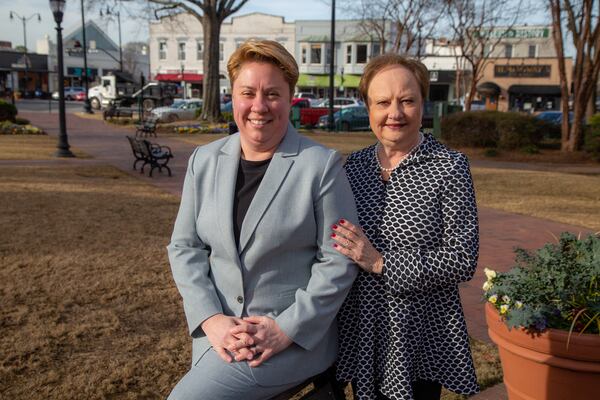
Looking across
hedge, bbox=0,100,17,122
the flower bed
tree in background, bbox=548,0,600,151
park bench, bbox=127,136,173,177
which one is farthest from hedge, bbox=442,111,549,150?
hedge, bbox=0,100,17,122

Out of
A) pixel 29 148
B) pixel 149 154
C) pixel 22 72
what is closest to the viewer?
pixel 149 154

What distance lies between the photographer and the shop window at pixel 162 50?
208 ft

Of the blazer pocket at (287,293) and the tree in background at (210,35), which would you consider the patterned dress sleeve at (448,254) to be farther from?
the tree in background at (210,35)

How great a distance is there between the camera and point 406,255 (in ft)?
6.75

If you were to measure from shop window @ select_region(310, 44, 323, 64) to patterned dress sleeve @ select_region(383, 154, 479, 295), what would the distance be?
195ft

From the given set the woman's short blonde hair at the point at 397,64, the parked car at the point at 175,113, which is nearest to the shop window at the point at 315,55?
the parked car at the point at 175,113

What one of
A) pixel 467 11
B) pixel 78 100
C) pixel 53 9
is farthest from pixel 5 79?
pixel 53 9

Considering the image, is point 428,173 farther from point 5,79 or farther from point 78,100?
point 5,79

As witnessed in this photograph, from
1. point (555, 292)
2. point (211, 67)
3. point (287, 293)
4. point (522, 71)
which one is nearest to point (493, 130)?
point (211, 67)

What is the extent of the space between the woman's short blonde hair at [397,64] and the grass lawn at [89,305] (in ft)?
7.11

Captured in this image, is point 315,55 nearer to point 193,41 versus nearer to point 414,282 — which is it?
point 193,41

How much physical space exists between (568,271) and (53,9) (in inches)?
595

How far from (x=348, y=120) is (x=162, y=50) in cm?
4227

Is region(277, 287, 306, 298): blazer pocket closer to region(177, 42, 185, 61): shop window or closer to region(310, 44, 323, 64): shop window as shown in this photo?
region(310, 44, 323, 64): shop window
